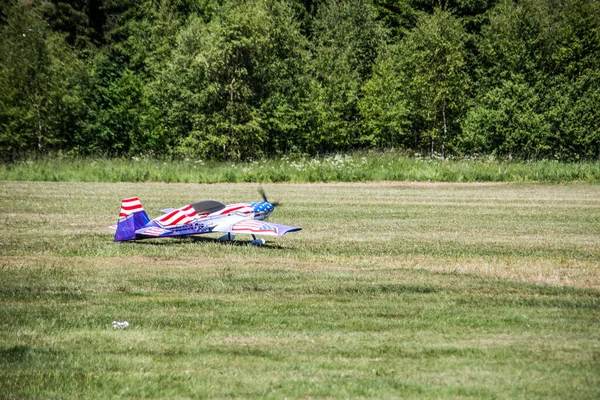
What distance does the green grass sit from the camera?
3669 cm

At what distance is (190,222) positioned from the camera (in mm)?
17297

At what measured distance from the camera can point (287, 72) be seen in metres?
60.9

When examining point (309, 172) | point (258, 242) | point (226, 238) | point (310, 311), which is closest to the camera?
point (310, 311)

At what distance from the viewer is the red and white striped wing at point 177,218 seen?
1717cm

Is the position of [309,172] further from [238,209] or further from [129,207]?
[129,207]

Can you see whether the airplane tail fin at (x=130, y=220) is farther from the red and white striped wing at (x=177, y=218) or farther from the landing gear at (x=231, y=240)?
the landing gear at (x=231, y=240)

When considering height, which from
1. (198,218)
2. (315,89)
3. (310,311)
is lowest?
(310,311)

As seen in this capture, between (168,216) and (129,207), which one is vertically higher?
(129,207)

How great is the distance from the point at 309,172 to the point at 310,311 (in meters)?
26.8

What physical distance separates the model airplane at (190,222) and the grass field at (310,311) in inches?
17.1

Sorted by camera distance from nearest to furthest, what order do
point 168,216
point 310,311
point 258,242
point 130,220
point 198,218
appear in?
point 310,311 < point 130,220 < point 168,216 < point 198,218 < point 258,242

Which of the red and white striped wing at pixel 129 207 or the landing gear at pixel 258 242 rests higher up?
the red and white striped wing at pixel 129 207

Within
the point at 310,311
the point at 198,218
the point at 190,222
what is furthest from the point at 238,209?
the point at 310,311

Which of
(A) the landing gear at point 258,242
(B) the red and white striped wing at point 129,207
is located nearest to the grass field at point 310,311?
(A) the landing gear at point 258,242
